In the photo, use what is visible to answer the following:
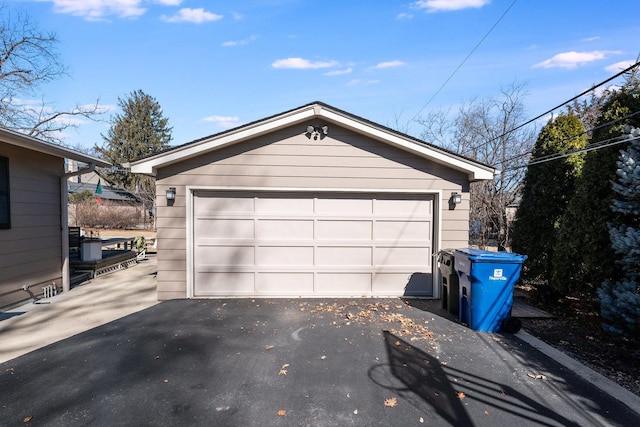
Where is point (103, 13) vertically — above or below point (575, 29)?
above

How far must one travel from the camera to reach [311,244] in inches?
256

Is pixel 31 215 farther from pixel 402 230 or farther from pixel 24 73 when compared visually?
pixel 24 73

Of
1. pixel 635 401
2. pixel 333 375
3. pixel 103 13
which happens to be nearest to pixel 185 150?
pixel 333 375

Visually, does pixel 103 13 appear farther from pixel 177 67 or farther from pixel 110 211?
pixel 110 211

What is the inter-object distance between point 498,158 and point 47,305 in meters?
15.6

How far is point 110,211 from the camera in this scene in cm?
2442

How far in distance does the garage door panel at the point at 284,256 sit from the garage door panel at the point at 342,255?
212mm

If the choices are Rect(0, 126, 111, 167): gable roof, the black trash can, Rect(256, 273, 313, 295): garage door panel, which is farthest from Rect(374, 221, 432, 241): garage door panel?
Rect(0, 126, 111, 167): gable roof

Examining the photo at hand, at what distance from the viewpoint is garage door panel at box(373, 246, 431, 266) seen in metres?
6.57

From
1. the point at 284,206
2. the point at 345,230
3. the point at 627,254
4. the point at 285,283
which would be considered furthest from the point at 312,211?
the point at 627,254

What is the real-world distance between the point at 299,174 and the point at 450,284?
3271mm

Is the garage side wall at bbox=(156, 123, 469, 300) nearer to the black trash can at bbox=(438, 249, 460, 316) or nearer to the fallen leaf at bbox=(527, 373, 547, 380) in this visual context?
the black trash can at bbox=(438, 249, 460, 316)

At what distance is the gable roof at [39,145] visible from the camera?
512 cm

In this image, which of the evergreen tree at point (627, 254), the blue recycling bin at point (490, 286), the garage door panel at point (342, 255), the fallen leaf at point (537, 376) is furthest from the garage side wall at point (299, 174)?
the fallen leaf at point (537, 376)
